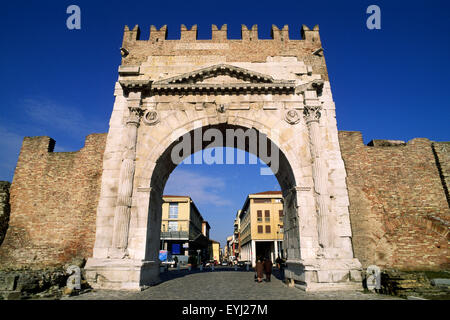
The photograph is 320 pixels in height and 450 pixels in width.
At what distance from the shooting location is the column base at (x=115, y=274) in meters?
8.91

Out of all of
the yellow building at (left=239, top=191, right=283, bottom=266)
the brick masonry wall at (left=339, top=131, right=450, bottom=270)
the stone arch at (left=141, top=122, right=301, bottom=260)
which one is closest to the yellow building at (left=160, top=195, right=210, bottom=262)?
the yellow building at (left=239, top=191, right=283, bottom=266)

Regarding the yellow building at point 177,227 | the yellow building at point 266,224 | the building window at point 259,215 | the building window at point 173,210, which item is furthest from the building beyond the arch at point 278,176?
the building window at point 259,215

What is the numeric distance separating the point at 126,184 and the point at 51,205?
18.2ft

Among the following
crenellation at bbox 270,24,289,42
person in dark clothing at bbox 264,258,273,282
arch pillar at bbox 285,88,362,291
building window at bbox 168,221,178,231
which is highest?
crenellation at bbox 270,24,289,42

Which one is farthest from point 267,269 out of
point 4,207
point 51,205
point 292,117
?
point 4,207

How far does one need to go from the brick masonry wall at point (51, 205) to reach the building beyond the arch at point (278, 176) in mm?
52

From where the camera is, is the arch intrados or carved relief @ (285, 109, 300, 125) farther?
carved relief @ (285, 109, 300, 125)

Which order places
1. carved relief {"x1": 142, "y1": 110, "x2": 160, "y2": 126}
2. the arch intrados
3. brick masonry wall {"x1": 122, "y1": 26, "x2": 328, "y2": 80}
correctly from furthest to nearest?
brick masonry wall {"x1": 122, "y1": 26, "x2": 328, "y2": 80}
carved relief {"x1": 142, "y1": 110, "x2": 160, "y2": 126}
the arch intrados

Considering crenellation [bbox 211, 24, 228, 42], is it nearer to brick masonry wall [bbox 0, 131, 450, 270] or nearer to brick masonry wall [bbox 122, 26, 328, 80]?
brick masonry wall [bbox 122, 26, 328, 80]

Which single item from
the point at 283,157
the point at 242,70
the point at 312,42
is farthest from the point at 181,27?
the point at 283,157

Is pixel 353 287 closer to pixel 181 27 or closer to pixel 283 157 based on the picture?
pixel 283 157

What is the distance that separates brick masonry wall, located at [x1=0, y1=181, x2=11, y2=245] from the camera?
505 inches

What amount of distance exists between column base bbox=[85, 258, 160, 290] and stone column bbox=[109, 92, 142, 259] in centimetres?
31

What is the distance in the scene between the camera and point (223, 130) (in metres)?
12.1
